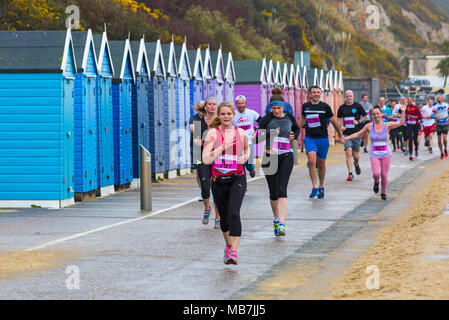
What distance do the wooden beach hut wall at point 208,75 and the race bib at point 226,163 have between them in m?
17.8

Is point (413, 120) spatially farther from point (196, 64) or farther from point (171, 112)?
point (171, 112)

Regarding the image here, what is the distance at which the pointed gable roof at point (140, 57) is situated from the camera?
21.8 meters

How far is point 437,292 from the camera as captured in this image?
25.6ft

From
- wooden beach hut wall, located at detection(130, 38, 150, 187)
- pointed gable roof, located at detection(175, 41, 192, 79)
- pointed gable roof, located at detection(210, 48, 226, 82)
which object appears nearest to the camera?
wooden beach hut wall, located at detection(130, 38, 150, 187)

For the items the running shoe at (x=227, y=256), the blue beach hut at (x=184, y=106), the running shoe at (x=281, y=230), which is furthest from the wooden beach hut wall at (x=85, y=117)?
the running shoe at (x=227, y=256)

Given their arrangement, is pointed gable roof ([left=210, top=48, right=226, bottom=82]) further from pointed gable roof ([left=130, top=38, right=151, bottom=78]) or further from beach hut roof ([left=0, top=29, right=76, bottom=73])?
beach hut roof ([left=0, top=29, right=76, bottom=73])

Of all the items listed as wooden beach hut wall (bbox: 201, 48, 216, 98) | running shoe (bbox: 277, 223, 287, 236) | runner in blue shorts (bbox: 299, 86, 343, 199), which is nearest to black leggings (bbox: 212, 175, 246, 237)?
running shoe (bbox: 277, 223, 287, 236)

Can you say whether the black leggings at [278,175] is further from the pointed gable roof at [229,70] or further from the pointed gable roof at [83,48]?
the pointed gable roof at [229,70]

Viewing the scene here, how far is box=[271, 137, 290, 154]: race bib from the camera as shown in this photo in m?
12.7

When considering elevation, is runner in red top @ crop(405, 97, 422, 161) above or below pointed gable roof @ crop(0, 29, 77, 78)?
below

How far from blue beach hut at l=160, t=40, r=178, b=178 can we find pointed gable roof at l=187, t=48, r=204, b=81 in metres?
1.68

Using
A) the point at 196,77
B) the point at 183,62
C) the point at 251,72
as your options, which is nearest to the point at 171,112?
the point at 183,62

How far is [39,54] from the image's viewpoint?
16516 millimetres

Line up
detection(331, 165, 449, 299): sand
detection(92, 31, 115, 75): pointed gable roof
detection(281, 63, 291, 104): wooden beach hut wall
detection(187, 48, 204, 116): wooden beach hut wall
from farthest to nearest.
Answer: detection(281, 63, 291, 104): wooden beach hut wall < detection(187, 48, 204, 116): wooden beach hut wall < detection(92, 31, 115, 75): pointed gable roof < detection(331, 165, 449, 299): sand
